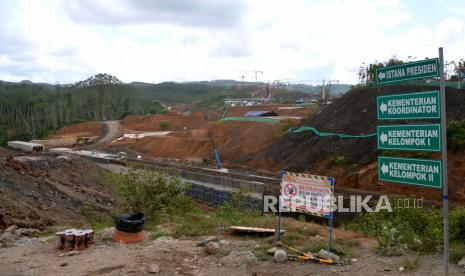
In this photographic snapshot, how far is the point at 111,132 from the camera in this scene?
65.8m

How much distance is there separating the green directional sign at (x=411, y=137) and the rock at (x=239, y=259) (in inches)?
113

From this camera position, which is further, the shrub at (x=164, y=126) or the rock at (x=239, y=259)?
the shrub at (x=164, y=126)

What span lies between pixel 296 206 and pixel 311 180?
1.98 feet

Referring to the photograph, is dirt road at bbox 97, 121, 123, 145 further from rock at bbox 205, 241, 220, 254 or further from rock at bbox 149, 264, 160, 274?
rock at bbox 149, 264, 160, 274

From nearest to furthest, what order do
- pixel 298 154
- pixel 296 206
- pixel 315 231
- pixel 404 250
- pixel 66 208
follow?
1. pixel 404 250
2. pixel 296 206
3. pixel 315 231
4. pixel 66 208
5. pixel 298 154

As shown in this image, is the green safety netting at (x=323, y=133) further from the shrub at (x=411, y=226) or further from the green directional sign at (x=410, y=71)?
the green directional sign at (x=410, y=71)

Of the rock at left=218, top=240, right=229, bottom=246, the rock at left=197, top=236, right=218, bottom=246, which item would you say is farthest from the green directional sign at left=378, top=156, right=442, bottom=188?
the rock at left=197, top=236, right=218, bottom=246

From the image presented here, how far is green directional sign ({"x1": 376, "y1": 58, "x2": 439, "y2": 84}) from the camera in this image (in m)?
6.20

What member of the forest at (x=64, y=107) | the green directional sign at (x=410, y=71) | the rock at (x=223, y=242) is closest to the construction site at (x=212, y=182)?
the rock at (x=223, y=242)

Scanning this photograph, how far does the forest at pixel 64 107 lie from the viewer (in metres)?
75.1

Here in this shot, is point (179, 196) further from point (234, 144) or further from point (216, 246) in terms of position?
point (234, 144)

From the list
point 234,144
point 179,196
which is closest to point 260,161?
point 234,144

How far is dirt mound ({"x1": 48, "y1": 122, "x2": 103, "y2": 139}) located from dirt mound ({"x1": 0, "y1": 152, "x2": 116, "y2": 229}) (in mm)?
36838

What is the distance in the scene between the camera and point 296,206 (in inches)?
341
